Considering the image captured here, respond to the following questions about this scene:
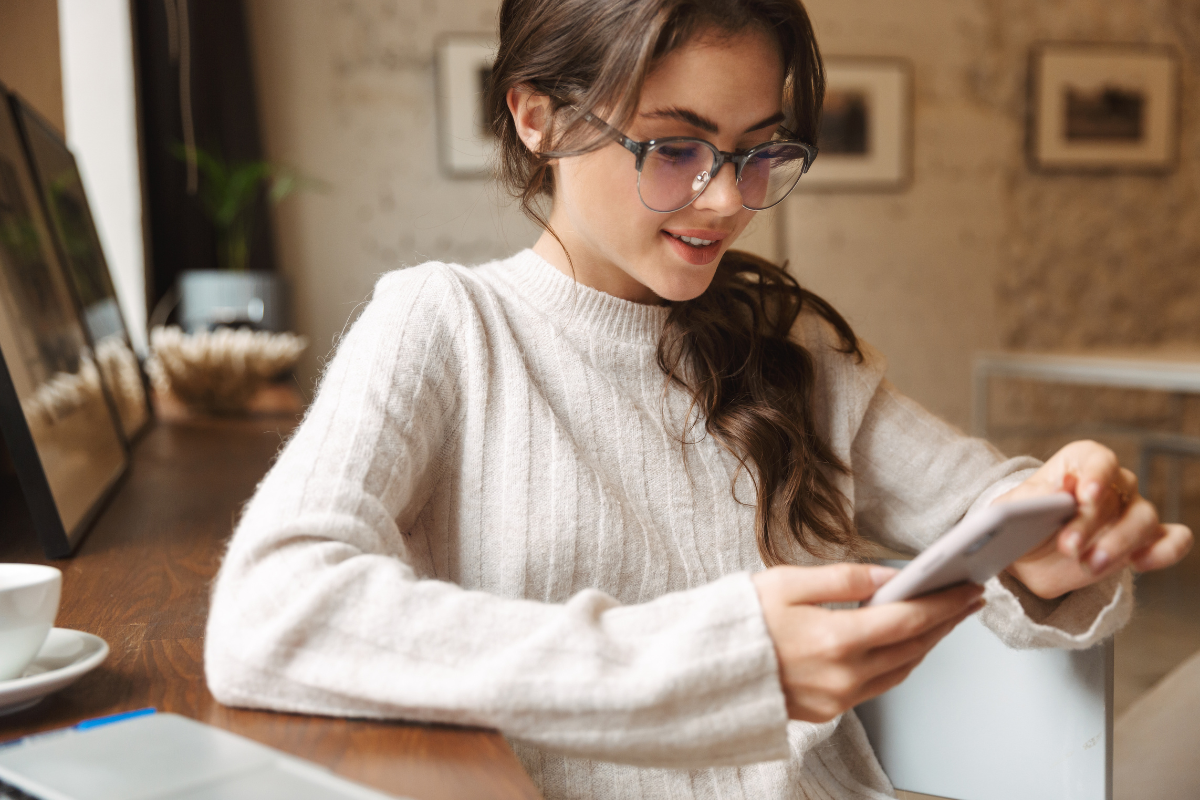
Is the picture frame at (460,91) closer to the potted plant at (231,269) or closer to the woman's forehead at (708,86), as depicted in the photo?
the potted plant at (231,269)

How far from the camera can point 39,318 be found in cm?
125

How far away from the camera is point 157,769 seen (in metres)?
0.51

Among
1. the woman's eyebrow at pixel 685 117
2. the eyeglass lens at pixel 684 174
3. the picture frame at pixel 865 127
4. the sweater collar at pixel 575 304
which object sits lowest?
the sweater collar at pixel 575 304

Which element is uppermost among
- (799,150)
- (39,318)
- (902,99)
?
(902,99)

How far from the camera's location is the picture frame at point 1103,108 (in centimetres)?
424

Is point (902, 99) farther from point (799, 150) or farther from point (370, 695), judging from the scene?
point (370, 695)

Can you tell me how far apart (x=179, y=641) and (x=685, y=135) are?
0.62 m

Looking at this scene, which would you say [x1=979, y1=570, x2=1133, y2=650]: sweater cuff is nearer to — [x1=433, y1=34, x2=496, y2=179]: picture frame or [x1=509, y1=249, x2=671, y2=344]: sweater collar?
[x1=509, y1=249, x2=671, y2=344]: sweater collar

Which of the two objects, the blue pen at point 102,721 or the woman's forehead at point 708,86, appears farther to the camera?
the woman's forehead at point 708,86

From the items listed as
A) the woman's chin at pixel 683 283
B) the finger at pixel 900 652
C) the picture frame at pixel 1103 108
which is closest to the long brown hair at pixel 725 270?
the woman's chin at pixel 683 283

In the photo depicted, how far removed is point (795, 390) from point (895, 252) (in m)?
3.39

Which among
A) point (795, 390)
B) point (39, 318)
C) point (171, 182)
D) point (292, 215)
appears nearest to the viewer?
point (795, 390)

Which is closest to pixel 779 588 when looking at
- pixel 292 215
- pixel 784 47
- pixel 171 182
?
pixel 784 47

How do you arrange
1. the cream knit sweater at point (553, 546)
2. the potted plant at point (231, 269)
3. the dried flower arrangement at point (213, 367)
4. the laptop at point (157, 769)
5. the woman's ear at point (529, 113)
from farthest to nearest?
the potted plant at point (231, 269) → the dried flower arrangement at point (213, 367) → the woman's ear at point (529, 113) → the cream knit sweater at point (553, 546) → the laptop at point (157, 769)
